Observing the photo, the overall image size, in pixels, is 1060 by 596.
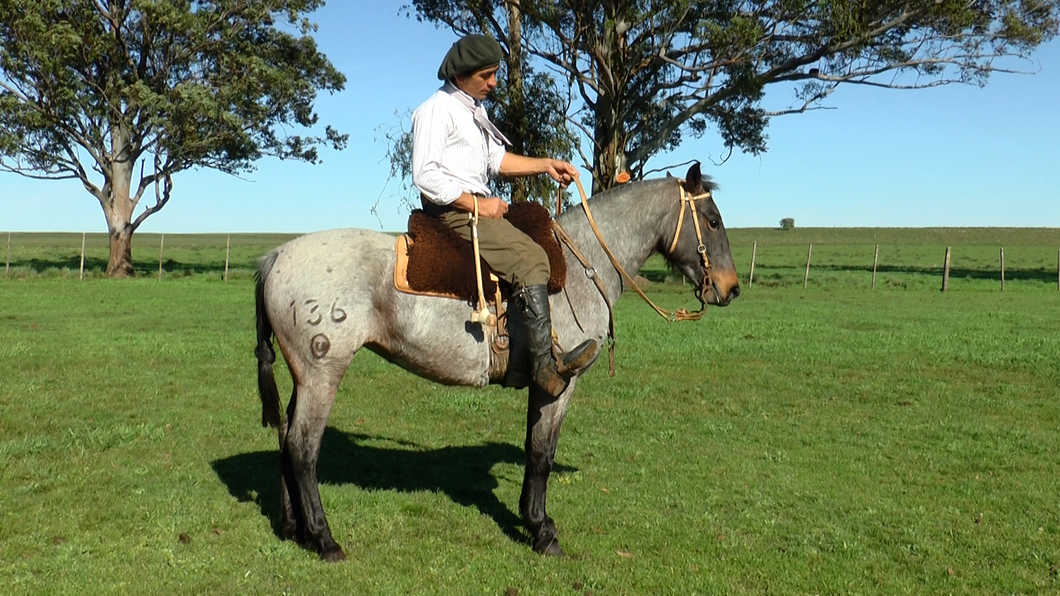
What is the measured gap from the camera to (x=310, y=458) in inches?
228

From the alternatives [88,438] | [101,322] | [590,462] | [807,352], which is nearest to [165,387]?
[88,438]

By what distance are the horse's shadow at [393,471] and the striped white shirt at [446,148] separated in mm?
2399

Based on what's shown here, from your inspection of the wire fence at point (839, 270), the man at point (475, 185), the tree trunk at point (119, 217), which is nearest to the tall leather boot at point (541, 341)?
the man at point (475, 185)

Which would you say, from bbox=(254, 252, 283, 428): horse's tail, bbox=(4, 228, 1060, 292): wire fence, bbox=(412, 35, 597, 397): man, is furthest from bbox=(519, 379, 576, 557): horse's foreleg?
bbox=(4, 228, 1060, 292): wire fence

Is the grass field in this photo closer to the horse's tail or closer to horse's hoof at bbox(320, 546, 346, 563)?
horse's hoof at bbox(320, 546, 346, 563)

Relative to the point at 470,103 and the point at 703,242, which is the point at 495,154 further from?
the point at 703,242

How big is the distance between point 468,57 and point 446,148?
0.57m

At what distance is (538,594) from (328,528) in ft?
4.80

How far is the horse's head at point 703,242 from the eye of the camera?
6.30m

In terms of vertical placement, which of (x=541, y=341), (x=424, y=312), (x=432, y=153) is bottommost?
(x=541, y=341)

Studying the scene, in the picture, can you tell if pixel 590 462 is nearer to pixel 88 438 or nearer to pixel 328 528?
pixel 328 528

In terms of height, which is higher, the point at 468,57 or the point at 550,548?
the point at 468,57

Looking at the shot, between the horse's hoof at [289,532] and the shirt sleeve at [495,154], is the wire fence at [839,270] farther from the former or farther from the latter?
the shirt sleeve at [495,154]

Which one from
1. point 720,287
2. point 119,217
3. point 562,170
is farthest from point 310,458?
point 119,217
